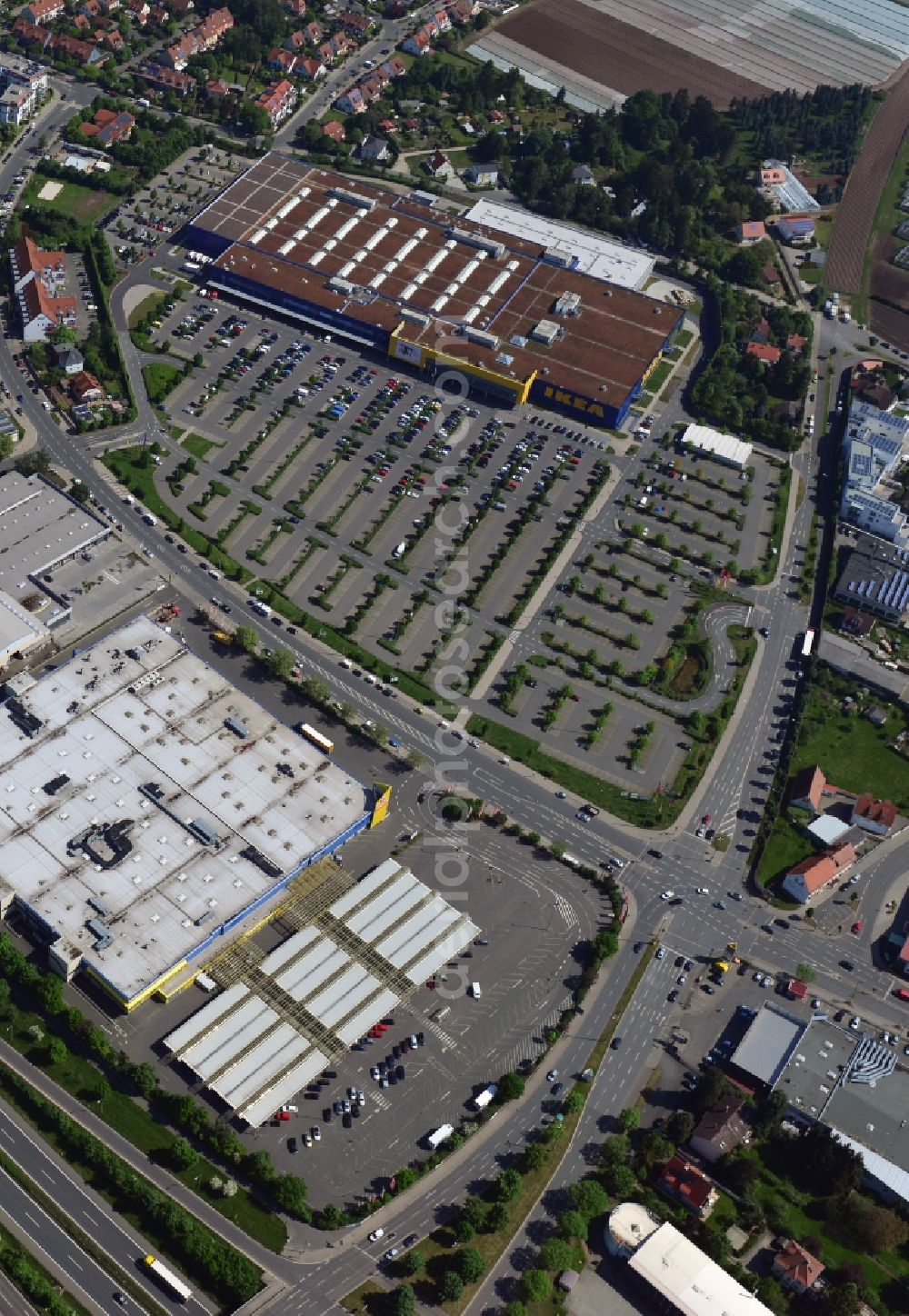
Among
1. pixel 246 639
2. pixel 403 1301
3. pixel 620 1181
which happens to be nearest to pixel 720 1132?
pixel 620 1181

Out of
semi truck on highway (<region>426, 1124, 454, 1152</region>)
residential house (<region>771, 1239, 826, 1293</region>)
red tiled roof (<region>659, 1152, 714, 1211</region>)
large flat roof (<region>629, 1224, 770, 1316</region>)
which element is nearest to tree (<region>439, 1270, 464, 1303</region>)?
semi truck on highway (<region>426, 1124, 454, 1152</region>)

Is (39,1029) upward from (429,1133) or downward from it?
downward

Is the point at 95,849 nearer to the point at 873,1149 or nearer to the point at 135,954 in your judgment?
the point at 135,954

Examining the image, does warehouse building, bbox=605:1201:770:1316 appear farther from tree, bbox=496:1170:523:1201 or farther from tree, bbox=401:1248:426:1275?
tree, bbox=401:1248:426:1275

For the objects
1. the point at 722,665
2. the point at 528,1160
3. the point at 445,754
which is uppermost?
the point at 722,665

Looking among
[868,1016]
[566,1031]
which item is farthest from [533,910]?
[868,1016]

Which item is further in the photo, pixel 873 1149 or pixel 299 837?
pixel 299 837
